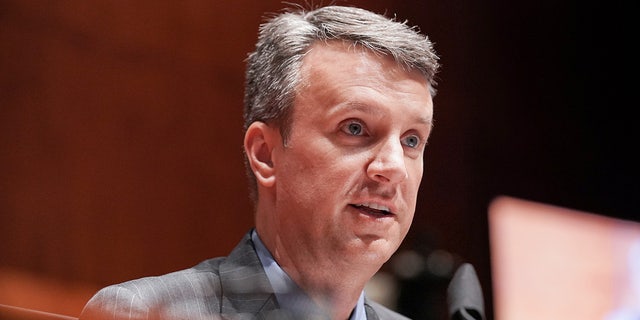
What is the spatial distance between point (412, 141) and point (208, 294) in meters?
0.40

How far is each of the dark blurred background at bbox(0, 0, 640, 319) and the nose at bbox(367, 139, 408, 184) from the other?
266 millimetres

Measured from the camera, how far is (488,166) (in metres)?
2.16

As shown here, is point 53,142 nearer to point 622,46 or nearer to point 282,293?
point 282,293

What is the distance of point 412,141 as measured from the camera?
1.50 m

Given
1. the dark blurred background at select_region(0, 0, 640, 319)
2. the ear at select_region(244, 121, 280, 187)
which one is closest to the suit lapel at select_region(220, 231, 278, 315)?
the ear at select_region(244, 121, 280, 187)

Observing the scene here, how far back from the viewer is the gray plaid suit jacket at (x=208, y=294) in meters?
1.35

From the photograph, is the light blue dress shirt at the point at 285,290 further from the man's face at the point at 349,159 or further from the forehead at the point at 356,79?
the forehead at the point at 356,79

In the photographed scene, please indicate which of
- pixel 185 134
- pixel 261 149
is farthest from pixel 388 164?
pixel 185 134

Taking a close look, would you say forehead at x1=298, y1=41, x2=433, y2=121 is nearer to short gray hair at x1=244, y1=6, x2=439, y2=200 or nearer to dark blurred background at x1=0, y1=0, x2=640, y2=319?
short gray hair at x1=244, y1=6, x2=439, y2=200

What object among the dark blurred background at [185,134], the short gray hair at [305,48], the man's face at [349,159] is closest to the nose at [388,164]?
the man's face at [349,159]

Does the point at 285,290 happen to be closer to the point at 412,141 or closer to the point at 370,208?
the point at 370,208

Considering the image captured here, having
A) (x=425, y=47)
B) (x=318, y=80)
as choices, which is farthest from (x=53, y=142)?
(x=425, y=47)

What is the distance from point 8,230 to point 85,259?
0.53ft

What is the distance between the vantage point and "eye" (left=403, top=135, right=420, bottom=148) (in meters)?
1.50
